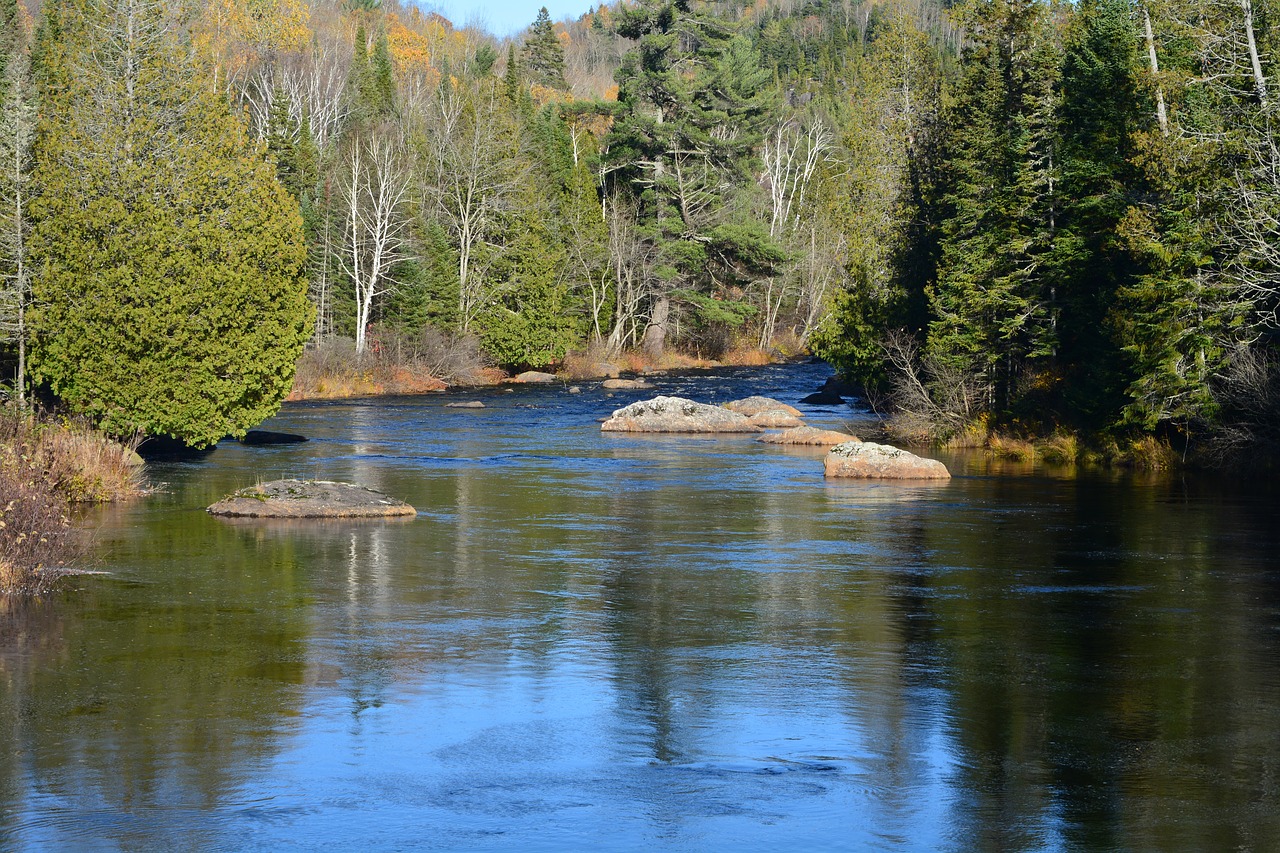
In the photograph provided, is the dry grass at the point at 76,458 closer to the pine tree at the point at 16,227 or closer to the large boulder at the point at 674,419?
the pine tree at the point at 16,227

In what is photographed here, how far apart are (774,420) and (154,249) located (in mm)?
21823

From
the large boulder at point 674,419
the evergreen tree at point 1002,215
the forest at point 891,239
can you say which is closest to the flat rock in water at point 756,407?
the large boulder at point 674,419

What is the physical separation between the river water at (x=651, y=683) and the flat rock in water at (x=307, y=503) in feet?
2.85

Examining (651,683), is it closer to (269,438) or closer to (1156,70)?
(1156,70)

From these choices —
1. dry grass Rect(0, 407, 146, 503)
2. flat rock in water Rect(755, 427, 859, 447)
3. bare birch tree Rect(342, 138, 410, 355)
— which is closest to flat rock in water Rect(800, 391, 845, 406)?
flat rock in water Rect(755, 427, 859, 447)

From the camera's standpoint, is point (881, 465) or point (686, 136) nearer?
point (881, 465)

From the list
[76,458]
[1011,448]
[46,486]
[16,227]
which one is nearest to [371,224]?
[16,227]

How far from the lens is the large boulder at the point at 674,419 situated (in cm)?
4562

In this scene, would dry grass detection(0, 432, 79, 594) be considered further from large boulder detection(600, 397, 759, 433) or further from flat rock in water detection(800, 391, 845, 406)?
flat rock in water detection(800, 391, 845, 406)

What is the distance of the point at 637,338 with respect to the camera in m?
81.8

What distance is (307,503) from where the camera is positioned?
25.0 meters

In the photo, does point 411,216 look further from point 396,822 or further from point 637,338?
point 396,822

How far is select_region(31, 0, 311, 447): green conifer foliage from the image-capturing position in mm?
31844

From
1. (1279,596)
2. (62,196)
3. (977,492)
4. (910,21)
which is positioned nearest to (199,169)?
(62,196)
